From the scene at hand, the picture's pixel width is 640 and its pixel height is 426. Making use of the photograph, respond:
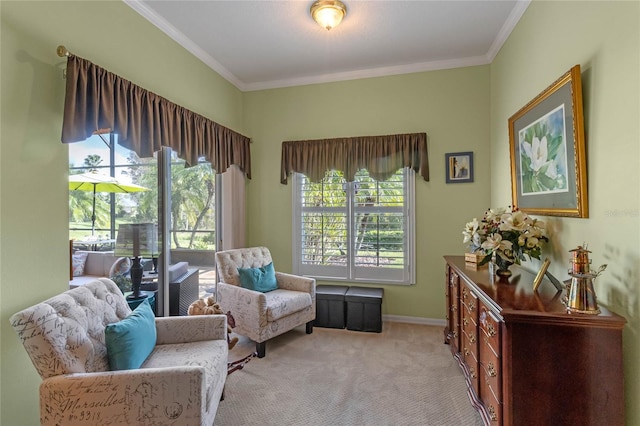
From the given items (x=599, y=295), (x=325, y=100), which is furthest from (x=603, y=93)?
(x=325, y=100)

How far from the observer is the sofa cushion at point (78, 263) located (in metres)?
2.21

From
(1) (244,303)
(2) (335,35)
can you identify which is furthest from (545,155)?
(1) (244,303)

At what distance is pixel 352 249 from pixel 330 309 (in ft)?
2.50

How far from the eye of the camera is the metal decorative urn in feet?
4.53

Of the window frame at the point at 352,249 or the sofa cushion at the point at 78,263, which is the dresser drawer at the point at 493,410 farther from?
the sofa cushion at the point at 78,263

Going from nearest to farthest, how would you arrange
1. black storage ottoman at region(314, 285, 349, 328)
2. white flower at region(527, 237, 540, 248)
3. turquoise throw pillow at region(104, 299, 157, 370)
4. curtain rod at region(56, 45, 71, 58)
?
turquoise throw pillow at region(104, 299, 157, 370), curtain rod at region(56, 45, 71, 58), white flower at region(527, 237, 540, 248), black storage ottoman at region(314, 285, 349, 328)

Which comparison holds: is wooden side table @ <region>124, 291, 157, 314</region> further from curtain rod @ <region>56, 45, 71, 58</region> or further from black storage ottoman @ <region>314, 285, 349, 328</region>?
curtain rod @ <region>56, 45, 71, 58</region>

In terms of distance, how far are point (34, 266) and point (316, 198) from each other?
108 inches

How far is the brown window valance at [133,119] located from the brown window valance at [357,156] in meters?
0.89

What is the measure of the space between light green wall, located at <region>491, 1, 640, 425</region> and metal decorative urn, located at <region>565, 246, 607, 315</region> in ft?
0.58

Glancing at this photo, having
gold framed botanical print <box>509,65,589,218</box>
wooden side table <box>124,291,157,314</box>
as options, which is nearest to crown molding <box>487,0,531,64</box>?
gold framed botanical print <box>509,65,589,218</box>

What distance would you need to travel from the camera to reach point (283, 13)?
2596 millimetres

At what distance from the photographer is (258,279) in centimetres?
318

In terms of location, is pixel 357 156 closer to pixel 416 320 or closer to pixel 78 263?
pixel 416 320
